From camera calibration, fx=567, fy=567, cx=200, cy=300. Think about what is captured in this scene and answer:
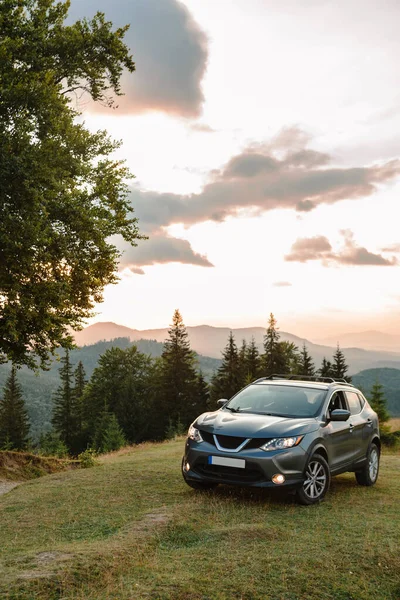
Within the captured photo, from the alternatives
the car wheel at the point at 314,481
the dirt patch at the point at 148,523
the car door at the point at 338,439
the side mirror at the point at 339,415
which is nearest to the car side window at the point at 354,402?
the car door at the point at 338,439

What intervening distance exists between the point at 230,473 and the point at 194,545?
2242 millimetres

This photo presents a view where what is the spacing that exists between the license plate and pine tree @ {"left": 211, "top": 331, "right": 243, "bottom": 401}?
208ft

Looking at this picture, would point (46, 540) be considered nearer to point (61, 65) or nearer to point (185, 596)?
point (185, 596)

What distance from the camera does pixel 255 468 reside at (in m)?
8.36

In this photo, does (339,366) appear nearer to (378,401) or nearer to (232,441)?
(378,401)

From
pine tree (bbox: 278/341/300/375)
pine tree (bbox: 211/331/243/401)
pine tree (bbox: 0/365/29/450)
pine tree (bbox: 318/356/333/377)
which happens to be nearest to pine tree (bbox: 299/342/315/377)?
pine tree (bbox: 278/341/300/375)

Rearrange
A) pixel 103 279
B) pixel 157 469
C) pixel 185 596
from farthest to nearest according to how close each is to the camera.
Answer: pixel 103 279 < pixel 157 469 < pixel 185 596

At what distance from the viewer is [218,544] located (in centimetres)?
625

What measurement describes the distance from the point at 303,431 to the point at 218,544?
3.07 meters

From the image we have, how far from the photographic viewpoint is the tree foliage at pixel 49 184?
15.4 metres

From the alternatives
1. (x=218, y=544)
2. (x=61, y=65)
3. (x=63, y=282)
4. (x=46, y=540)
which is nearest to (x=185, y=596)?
(x=218, y=544)

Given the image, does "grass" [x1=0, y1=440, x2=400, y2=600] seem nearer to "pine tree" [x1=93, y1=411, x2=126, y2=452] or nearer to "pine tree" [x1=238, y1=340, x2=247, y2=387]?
"pine tree" [x1=93, y1=411, x2=126, y2=452]

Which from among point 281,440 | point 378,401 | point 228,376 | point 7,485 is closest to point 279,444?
point 281,440

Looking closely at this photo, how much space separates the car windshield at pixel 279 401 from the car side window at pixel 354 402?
1.04 metres
